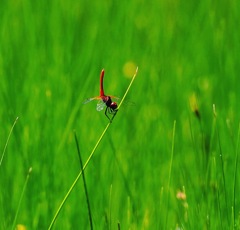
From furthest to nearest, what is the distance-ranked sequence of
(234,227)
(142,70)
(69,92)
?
(142,70) < (69,92) < (234,227)

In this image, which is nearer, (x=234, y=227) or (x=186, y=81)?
(x=234, y=227)

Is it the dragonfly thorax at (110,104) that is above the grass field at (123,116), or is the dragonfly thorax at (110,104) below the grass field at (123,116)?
above

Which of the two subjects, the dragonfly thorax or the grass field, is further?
the grass field

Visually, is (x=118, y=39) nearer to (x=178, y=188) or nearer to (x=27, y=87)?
(x=27, y=87)

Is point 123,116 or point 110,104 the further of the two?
point 123,116

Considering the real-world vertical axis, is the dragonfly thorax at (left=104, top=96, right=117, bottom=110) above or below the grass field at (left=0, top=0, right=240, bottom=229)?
above

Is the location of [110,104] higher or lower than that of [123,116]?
higher

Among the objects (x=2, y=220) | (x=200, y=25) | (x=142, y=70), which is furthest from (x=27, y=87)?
(x=200, y=25)

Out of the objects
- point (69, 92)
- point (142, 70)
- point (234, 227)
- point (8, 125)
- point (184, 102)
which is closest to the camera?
point (234, 227)
